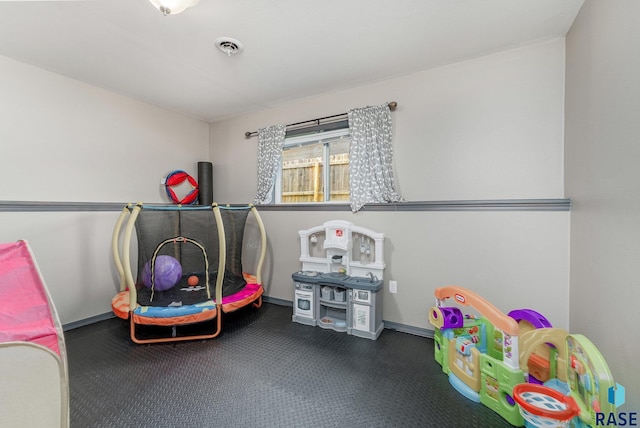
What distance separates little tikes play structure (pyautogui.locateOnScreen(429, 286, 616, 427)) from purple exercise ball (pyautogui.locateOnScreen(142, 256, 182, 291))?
235 centimetres

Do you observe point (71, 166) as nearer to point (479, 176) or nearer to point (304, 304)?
point (304, 304)

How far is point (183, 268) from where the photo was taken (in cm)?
271

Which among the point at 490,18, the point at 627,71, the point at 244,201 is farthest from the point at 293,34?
the point at 244,201

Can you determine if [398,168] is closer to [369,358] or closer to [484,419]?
[369,358]

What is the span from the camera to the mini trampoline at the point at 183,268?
225cm

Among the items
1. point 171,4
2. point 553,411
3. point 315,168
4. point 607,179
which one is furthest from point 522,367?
point 171,4

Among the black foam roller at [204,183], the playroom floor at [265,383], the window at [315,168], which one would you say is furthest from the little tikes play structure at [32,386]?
the black foam roller at [204,183]

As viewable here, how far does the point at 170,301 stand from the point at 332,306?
1487mm

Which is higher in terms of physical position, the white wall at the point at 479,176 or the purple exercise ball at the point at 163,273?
the white wall at the point at 479,176

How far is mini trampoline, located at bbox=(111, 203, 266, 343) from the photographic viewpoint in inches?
88.7

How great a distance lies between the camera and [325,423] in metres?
1.42

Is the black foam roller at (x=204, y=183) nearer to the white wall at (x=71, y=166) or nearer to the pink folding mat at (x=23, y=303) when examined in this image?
the white wall at (x=71, y=166)

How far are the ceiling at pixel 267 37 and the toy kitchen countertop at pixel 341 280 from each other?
1.93 m

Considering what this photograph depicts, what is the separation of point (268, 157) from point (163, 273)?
1.67 m
